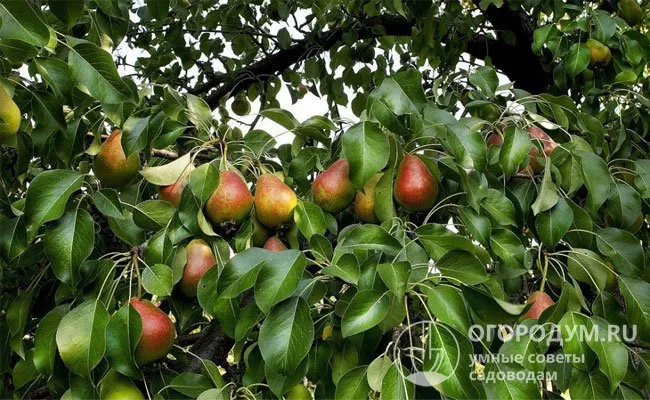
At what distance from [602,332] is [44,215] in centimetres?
72

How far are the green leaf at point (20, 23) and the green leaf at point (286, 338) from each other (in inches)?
17.2

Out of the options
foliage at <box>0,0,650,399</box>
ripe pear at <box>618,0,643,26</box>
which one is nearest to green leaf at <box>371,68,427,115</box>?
foliage at <box>0,0,650,399</box>

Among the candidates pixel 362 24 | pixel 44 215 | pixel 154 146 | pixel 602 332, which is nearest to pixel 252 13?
pixel 362 24

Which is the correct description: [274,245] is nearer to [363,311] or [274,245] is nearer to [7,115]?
[363,311]

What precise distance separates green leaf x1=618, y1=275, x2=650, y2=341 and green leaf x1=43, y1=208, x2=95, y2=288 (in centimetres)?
74

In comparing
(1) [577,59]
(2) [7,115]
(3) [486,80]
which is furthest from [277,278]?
(1) [577,59]

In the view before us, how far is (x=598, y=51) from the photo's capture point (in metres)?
1.77

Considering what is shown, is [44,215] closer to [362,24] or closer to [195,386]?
[195,386]

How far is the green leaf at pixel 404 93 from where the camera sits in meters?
0.96

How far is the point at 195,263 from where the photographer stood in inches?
39.0

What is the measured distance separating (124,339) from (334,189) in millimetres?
378

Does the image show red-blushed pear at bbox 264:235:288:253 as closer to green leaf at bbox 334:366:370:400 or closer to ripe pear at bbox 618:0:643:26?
green leaf at bbox 334:366:370:400

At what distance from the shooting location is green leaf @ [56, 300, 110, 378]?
84 cm

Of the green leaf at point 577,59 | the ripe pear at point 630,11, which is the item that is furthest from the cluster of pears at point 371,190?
the ripe pear at point 630,11
